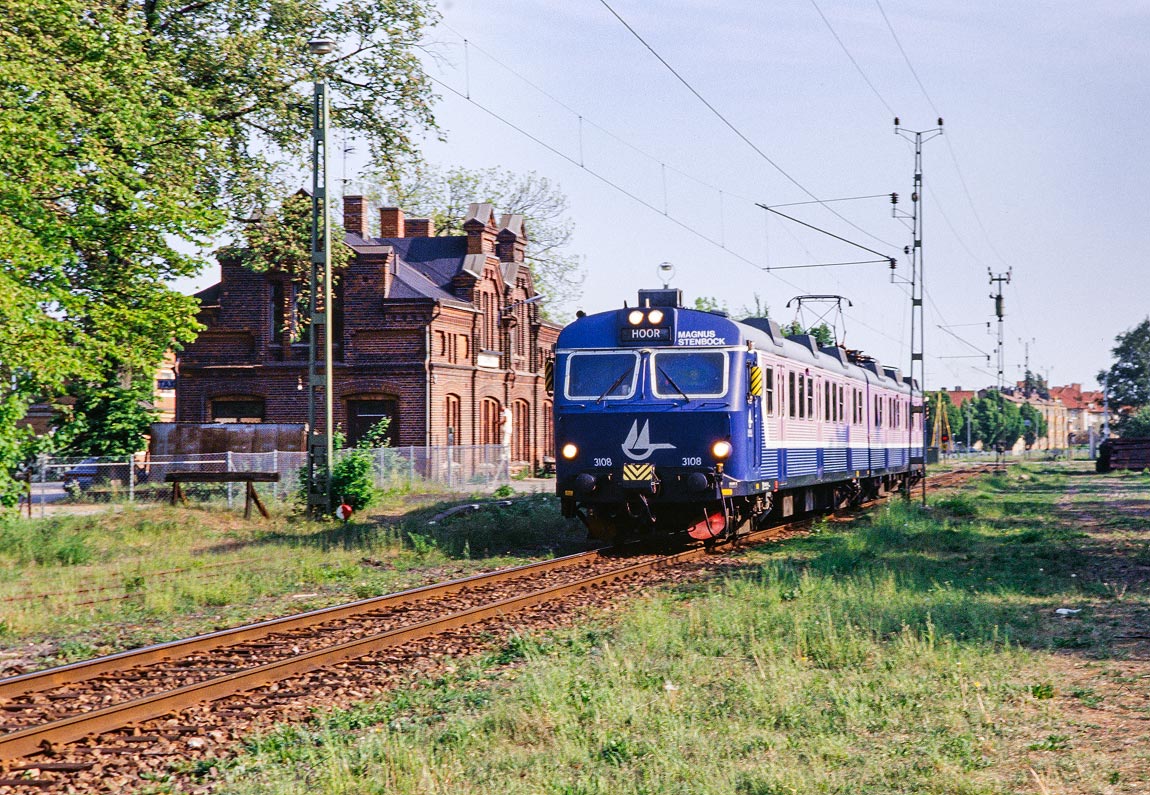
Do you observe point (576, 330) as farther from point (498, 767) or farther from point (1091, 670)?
point (498, 767)

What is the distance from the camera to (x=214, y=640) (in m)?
10.5

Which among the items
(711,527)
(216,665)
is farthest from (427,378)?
(216,665)

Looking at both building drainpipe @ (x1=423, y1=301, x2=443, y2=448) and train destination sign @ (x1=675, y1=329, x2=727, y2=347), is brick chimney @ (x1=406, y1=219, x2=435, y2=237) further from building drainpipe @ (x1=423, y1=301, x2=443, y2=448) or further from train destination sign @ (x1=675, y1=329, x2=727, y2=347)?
train destination sign @ (x1=675, y1=329, x2=727, y2=347)

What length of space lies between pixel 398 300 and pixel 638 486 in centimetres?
2403

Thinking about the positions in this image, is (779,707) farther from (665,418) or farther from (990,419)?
(990,419)

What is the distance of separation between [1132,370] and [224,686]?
4678 inches

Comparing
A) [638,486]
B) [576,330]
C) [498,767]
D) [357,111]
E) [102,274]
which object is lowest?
[498,767]

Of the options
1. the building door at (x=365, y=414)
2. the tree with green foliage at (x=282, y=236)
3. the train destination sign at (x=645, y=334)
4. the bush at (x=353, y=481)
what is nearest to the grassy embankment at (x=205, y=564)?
the bush at (x=353, y=481)

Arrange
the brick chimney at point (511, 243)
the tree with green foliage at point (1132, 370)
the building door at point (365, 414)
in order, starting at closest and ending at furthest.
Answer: the building door at point (365, 414), the brick chimney at point (511, 243), the tree with green foliage at point (1132, 370)

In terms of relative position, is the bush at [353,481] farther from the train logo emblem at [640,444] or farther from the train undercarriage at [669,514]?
the train logo emblem at [640,444]

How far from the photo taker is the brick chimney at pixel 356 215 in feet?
146

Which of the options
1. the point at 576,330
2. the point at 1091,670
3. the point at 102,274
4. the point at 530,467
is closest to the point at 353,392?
the point at 530,467

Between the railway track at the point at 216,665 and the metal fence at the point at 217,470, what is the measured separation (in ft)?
35.4

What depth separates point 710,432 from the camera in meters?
16.8
